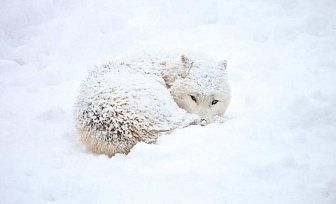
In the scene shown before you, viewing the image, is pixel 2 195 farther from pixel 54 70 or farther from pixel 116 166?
pixel 54 70

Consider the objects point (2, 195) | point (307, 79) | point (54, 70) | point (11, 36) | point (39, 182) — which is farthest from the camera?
point (11, 36)

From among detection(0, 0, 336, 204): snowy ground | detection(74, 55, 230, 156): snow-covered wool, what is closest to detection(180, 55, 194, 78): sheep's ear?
detection(74, 55, 230, 156): snow-covered wool

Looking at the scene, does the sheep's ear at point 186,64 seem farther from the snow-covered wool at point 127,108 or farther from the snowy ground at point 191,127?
the snowy ground at point 191,127

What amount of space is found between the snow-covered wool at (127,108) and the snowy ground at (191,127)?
18cm

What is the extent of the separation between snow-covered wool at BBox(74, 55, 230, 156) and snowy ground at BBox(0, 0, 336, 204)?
0.18 m

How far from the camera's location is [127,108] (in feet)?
10.9

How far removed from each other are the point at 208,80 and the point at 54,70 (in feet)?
11.1

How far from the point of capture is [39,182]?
8.59 feet

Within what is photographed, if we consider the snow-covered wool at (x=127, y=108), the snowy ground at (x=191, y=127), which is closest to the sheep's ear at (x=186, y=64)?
the snow-covered wool at (x=127, y=108)

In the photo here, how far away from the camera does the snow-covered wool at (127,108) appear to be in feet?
10.8

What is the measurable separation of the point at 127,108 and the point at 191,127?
0.79 m

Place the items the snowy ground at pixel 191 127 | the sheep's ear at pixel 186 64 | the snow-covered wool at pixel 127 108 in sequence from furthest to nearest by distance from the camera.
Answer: the sheep's ear at pixel 186 64, the snow-covered wool at pixel 127 108, the snowy ground at pixel 191 127

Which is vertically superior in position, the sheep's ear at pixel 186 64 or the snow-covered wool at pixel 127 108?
the sheep's ear at pixel 186 64

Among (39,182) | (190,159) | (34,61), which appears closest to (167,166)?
(190,159)
